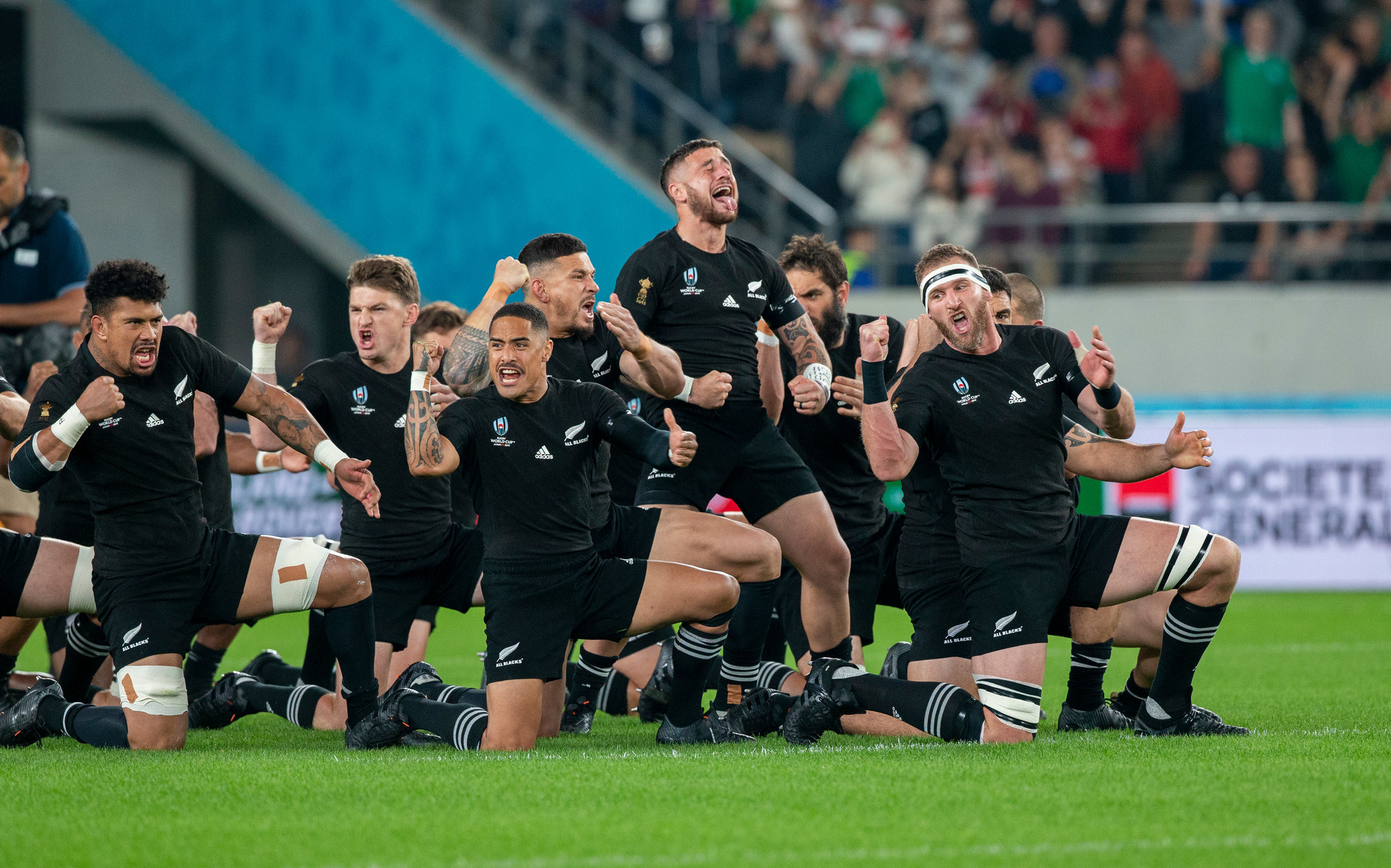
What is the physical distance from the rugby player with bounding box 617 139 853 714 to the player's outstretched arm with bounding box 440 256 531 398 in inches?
24.8

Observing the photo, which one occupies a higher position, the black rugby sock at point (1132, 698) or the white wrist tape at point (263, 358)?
the white wrist tape at point (263, 358)

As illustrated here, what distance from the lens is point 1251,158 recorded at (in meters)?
16.4

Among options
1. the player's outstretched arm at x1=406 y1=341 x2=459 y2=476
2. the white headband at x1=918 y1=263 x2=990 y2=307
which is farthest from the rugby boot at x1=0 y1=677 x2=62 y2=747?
the white headband at x1=918 y1=263 x2=990 y2=307

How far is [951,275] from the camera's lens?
7023 mm

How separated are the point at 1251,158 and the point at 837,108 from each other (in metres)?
4.44

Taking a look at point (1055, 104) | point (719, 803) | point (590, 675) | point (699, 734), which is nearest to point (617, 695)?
point (590, 675)

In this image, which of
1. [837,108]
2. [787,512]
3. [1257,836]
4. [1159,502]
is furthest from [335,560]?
[837,108]

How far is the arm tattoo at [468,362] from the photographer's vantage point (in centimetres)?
727

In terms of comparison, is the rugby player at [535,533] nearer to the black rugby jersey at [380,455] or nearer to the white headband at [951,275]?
the black rugby jersey at [380,455]

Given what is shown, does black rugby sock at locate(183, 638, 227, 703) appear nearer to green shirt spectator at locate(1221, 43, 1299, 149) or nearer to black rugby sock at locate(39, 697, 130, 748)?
black rugby sock at locate(39, 697, 130, 748)

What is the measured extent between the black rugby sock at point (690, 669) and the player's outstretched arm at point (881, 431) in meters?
1.08

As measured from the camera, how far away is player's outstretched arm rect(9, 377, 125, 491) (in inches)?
254

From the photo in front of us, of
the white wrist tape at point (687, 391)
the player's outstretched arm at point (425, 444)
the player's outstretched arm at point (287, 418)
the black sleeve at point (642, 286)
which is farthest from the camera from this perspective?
the black sleeve at point (642, 286)

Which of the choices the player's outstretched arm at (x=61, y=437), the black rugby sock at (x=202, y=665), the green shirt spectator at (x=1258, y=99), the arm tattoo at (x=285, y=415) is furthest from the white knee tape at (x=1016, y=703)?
the green shirt spectator at (x=1258, y=99)
